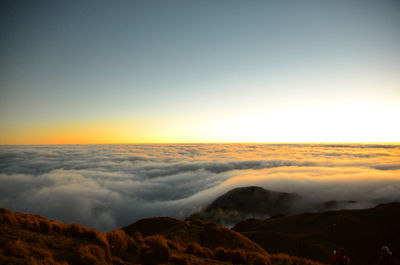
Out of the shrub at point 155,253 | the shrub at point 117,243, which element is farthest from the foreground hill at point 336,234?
the shrub at point 117,243

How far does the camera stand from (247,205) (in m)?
58.9

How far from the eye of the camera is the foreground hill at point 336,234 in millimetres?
21078

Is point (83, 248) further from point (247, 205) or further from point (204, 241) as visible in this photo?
point (247, 205)

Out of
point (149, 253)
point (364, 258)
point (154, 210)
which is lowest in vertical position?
point (154, 210)

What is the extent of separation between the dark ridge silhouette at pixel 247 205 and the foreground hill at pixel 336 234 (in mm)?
22534

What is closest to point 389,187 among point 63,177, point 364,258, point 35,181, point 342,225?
point 342,225

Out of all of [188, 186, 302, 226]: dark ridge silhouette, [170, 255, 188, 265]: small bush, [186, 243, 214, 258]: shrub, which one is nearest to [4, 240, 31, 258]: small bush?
[170, 255, 188, 265]: small bush

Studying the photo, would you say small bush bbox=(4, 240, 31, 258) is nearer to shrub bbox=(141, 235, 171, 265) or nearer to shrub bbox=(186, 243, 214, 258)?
shrub bbox=(141, 235, 171, 265)

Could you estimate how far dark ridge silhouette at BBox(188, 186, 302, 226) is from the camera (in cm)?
5394

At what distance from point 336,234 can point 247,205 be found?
35.3 meters

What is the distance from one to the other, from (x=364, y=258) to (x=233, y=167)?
100262 millimetres

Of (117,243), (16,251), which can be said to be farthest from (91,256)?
(117,243)

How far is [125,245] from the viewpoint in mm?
9914

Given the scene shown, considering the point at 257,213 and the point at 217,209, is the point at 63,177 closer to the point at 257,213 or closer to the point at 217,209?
A: the point at 217,209
